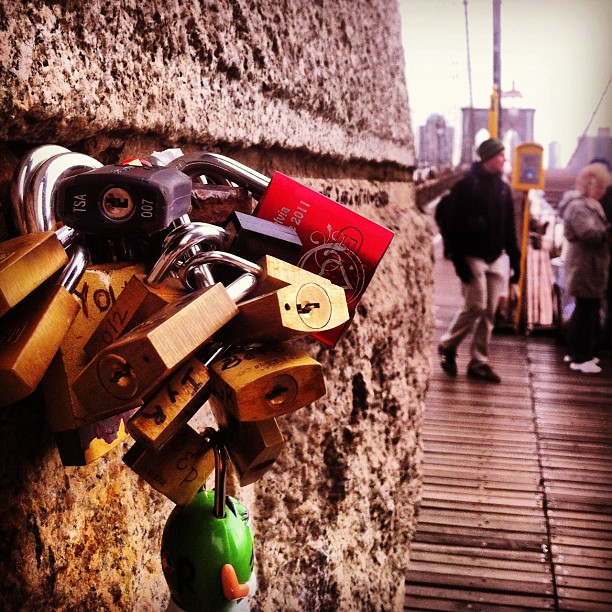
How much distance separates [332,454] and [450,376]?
379 centimetres

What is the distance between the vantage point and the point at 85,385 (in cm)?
43

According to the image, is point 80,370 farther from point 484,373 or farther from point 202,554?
point 484,373

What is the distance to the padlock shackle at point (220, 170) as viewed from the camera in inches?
25.7

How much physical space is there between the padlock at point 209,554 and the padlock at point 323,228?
191 mm

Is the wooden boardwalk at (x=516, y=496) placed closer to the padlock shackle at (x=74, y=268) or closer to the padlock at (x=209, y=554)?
the padlock at (x=209, y=554)

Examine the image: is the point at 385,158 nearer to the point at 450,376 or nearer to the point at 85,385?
the point at 85,385

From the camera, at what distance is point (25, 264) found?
16.2 inches

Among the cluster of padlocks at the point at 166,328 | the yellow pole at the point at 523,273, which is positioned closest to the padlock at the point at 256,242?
the cluster of padlocks at the point at 166,328

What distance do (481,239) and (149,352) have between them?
428 cm

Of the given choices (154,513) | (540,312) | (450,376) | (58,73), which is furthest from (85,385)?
(540,312)

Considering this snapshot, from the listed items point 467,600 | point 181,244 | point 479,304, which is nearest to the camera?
point 181,244

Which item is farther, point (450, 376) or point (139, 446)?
point (450, 376)

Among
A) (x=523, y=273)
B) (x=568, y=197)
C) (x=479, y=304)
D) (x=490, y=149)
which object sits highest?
(x=490, y=149)

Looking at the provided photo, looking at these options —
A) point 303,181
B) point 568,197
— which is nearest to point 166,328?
point 303,181
